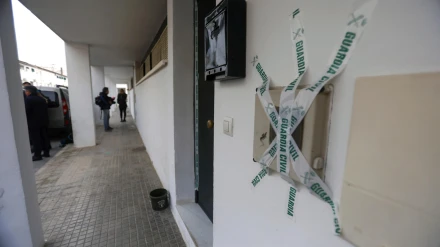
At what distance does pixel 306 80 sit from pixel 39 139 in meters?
5.41

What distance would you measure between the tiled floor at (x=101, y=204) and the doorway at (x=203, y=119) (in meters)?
0.51

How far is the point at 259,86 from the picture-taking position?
0.82 m

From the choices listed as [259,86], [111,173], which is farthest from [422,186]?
[111,173]


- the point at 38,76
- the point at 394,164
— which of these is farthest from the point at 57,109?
the point at 38,76

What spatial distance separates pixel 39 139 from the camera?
4.18 m

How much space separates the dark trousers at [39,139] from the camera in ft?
13.5

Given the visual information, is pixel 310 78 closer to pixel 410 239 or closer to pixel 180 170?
pixel 410 239

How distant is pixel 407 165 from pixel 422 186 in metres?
0.04

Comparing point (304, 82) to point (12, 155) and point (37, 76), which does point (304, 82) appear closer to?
point (12, 155)

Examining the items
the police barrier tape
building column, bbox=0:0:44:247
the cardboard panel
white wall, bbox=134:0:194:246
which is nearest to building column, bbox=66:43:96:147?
building column, bbox=0:0:44:247

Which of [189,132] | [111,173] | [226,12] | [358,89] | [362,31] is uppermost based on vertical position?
[226,12]

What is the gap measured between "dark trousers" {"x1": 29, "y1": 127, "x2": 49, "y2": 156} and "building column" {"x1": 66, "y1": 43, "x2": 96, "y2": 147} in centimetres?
→ 75

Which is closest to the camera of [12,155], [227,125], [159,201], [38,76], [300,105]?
[300,105]

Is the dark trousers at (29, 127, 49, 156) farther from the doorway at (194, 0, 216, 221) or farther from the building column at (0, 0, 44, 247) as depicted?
the doorway at (194, 0, 216, 221)
